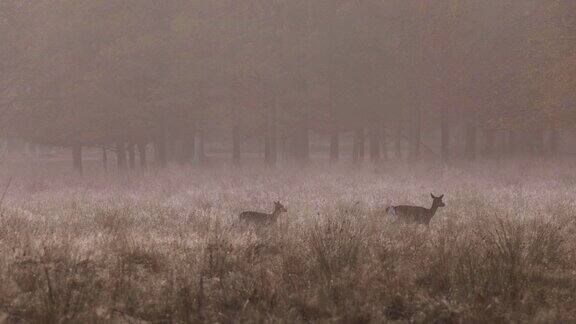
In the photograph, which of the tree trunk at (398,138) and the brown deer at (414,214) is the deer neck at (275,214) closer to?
the brown deer at (414,214)

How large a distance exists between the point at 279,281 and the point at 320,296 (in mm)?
527

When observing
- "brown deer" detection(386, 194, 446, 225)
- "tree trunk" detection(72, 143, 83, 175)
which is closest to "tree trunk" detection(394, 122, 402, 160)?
"tree trunk" detection(72, 143, 83, 175)

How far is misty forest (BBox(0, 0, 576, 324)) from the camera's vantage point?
5.04 metres

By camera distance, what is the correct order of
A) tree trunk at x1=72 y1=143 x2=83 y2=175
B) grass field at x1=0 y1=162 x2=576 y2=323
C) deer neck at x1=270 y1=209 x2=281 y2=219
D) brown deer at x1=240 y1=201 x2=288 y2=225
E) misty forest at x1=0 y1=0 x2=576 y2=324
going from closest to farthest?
1. grass field at x1=0 y1=162 x2=576 y2=323
2. misty forest at x1=0 y1=0 x2=576 y2=324
3. brown deer at x1=240 y1=201 x2=288 y2=225
4. deer neck at x1=270 y1=209 x2=281 y2=219
5. tree trunk at x1=72 y1=143 x2=83 y2=175

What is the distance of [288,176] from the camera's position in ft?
64.2

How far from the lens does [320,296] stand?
5.04m

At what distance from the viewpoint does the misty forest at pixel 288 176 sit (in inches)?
198

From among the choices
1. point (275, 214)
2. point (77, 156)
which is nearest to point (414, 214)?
point (275, 214)

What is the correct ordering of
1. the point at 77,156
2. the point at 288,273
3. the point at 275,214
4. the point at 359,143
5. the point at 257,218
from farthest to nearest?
the point at 359,143 → the point at 77,156 → the point at 275,214 → the point at 257,218 → the point at 288,273

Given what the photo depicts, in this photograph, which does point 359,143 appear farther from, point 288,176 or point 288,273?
point 288,273

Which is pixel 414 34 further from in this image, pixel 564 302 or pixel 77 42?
pixel 564 302

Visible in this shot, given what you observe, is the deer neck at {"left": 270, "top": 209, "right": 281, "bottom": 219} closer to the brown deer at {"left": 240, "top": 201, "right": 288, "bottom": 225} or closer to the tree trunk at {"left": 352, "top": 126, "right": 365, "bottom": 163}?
the brown deer at {"left": 240, "top": 201, "right": 288, "bottom": 225}

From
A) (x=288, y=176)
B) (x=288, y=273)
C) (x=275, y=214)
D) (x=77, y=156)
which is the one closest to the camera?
(x=288, y=273)

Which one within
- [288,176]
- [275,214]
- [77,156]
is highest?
[275,214]
